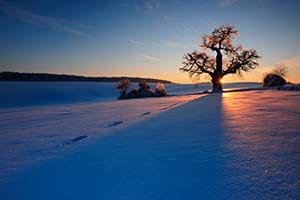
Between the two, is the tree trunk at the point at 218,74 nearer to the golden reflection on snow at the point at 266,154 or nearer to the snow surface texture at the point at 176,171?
the golden reflection on snow at the point at 266,154

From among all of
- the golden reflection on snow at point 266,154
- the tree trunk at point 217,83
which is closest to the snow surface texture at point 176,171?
the golden reflection on snow at point 266,154

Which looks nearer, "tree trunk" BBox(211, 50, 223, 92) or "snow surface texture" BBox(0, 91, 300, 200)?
"snow surface texture" BBox(0, 91, 300, 200)

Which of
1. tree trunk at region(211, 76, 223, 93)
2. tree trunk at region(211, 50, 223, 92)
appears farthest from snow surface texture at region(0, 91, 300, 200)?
tree trunk at region(211, 76, 223, 93)

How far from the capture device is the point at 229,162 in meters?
1.37

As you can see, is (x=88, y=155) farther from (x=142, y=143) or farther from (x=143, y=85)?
(x=143, y=85)

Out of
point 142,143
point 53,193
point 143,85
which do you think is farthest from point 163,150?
point 143,85

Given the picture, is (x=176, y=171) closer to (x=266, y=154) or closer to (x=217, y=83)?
(x=266, y=154)

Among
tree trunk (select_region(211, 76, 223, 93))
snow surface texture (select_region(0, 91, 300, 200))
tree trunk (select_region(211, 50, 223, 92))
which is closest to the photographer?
snow surface texture (select_region(0, 91, 300, 200))

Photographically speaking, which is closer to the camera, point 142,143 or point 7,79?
point 142,143

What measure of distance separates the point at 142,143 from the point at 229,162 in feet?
3.17

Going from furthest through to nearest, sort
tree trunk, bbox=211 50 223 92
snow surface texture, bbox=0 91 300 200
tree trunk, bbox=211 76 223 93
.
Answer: tree trunk, bbox=211 76 223 93 < tree trunk, bbox=211 50 223 92 < snow surface texture, bbox=0 91 300 200

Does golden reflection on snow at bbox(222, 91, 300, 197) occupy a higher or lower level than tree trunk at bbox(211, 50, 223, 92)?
lower

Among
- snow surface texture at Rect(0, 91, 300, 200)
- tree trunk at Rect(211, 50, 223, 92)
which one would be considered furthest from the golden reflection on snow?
tree trunk at Rect(211, 50, 223, 92)

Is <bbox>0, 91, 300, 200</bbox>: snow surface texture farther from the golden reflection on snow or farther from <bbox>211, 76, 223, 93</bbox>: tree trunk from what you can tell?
<bbox>211, 76, 223, 93</bbox>: tree trunk
